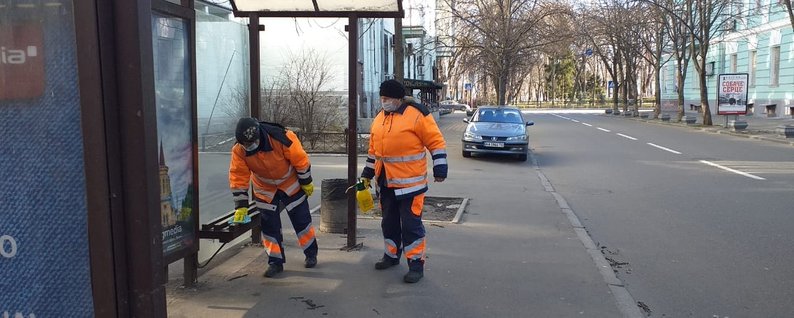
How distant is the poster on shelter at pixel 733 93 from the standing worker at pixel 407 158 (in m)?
25.7

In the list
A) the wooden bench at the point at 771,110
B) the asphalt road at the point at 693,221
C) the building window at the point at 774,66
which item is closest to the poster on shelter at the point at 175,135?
the asphalt road at the point at 693,221

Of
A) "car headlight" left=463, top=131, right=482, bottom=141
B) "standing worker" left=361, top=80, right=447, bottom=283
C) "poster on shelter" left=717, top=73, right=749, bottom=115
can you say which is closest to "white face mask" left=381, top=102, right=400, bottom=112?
"standing worker" left=361, top=80, right=447, bottom=283

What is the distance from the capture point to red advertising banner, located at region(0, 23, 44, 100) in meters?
2.16

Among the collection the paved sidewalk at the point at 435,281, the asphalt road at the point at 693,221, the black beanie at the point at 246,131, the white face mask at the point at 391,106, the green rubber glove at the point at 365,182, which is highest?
the white face mask at the point at 391,106

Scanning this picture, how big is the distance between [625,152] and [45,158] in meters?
17.9

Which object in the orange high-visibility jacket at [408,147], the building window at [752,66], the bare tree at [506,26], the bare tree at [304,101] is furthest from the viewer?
the building window at [752,66]

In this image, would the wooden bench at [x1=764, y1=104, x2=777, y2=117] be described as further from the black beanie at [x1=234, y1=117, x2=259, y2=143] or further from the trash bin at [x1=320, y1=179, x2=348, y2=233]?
the black beanie at [x1=234, y1=117, x2=259, y2=143]

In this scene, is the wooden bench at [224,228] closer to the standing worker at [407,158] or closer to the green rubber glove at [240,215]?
the green rubber glove at [240,215]

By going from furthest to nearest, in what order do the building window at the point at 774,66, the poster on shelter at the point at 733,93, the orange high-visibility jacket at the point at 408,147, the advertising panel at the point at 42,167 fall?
the building window at the point at 774,66, the poster on shelter at the point at 733,93, the orange high-visibility jacket at the point at 408,147, the advertising panel at the point at 42,167

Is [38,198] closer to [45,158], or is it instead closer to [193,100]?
[45,158]

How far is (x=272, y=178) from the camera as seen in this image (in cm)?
528

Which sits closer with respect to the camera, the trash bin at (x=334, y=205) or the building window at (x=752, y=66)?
the trash bin at (x=334, y=205)

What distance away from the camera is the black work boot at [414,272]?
5305 mm

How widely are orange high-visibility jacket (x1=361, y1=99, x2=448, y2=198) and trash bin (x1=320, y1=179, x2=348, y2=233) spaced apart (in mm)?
1889
